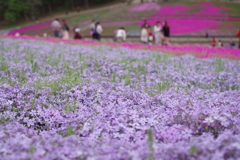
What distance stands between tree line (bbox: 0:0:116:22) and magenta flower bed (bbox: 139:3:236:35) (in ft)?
73.9

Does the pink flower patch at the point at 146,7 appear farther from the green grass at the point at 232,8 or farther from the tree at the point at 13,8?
the tree at the point at 13,8

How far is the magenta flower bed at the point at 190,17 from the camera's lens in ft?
100

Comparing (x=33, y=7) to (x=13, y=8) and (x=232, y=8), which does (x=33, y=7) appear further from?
(x=232, y=8)

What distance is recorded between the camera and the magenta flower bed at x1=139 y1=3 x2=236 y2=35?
30.6 meters

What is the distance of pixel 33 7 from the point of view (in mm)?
52344

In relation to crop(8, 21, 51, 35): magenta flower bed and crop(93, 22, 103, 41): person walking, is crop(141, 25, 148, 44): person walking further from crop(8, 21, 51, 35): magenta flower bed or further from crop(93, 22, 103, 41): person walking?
crop(8, 21, 51, 35): magenta flower bed

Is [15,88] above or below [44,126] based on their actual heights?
above

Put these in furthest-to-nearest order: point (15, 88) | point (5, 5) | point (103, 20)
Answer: point (5, 5) → point (103, 20) → point (15, 88)

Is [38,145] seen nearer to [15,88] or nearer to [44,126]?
[44,126]

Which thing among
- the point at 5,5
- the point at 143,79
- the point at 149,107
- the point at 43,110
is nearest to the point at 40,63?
the point at 143,79

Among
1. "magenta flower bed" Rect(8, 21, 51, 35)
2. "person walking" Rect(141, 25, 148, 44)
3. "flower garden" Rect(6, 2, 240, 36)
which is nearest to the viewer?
"person walking" Rect(141, 25, 148, 44)

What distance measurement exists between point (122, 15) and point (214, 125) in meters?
43.9

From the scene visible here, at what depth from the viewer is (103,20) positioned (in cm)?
4391

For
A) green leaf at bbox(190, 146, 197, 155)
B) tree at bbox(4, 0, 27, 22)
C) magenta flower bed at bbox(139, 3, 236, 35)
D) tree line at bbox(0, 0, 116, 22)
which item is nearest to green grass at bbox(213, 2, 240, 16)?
magenta flower bed at bbox(139, 3, 236, 35)
